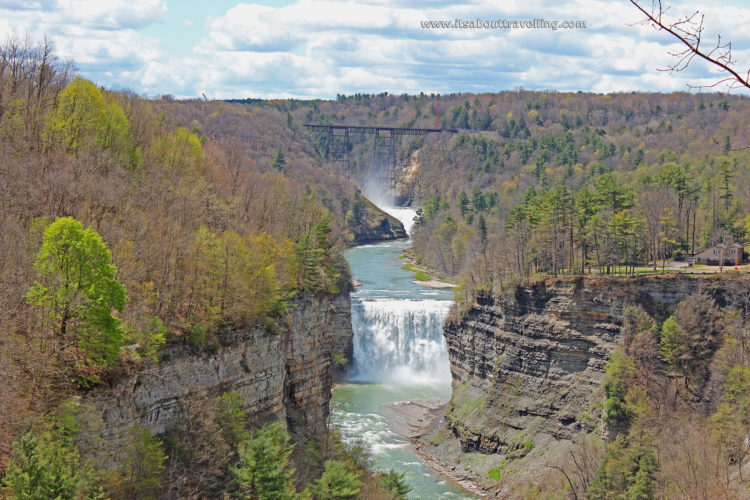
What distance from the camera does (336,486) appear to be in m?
34.3

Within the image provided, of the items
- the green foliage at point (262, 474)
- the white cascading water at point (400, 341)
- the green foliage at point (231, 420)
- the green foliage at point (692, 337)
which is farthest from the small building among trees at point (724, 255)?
the green foliage at point (262, 474)

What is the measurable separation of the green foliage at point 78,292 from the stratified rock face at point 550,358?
114 feet

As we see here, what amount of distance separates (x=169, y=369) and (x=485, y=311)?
117 feet

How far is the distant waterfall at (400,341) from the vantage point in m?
76.1

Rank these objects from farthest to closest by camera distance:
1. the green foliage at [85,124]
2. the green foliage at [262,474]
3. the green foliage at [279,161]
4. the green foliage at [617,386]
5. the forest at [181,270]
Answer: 1. the green foliage at [279,161]
2. the green foliage at [617,386]
3. the green foliage at [85,124]
4. the green foliage at [262,474]
5. the forest at [181,270]

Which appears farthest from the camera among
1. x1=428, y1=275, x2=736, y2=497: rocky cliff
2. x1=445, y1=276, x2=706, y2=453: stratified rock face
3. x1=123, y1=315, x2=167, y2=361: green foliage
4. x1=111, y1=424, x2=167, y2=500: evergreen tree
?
x1=445, y1=276, x2=706, y2=453: stratified rock face

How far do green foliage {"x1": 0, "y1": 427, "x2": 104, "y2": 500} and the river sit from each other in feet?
107

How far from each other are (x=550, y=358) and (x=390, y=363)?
22.5 metres

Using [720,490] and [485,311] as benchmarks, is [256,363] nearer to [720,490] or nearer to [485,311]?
[720,490]

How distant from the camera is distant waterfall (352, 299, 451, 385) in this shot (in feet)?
250

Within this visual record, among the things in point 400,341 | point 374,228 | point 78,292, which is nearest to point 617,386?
point 400,341

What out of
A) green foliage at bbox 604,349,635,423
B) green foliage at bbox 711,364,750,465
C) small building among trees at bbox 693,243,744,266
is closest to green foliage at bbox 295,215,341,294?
green foliage at bbox 604,349,635,423

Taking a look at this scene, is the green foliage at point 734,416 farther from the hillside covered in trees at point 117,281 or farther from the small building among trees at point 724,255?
the hillside covered in trees at point 117,281

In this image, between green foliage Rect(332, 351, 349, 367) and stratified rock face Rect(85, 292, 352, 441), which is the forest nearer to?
stratified rock face Rect(85, 292, 352, 441)
